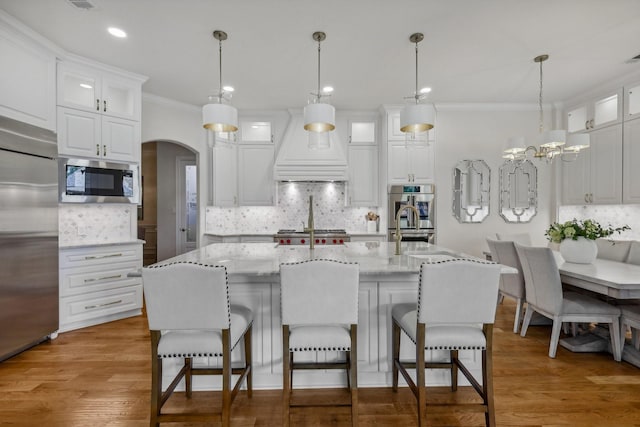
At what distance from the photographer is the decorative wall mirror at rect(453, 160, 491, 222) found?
4828 mm

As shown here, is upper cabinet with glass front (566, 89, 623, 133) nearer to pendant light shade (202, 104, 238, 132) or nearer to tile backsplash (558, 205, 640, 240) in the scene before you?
tile backsplash (558, 205, 640, 240)

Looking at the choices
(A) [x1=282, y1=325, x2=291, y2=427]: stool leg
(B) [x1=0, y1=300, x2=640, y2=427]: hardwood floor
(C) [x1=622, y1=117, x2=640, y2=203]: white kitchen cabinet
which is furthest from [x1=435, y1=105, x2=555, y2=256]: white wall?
(A) [x1=282, y1=325, x2=291, y2=427]: stool leg

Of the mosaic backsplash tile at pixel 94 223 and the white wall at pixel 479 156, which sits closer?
the mosaic backsplash tile at pixel 94 223

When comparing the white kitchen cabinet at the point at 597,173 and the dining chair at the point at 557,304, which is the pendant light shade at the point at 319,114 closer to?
the dining chair at the point at 557,304

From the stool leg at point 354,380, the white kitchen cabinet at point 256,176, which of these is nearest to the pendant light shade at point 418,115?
the stool leg at point 354,380

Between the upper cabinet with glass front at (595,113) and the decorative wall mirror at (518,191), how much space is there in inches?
32.2

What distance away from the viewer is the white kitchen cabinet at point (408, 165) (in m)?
4.80

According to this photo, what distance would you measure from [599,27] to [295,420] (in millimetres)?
4099

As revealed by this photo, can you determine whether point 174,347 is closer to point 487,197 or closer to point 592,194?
point 487,197

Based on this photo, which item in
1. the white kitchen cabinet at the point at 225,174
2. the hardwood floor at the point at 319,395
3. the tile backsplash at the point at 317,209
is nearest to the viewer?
the hardwood floor at the point at 319,395

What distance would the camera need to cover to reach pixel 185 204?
251 inches

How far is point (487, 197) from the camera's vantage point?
4832mm

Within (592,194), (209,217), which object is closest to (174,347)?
(209,217)

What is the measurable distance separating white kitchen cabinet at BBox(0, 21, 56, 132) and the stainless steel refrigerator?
211mm
